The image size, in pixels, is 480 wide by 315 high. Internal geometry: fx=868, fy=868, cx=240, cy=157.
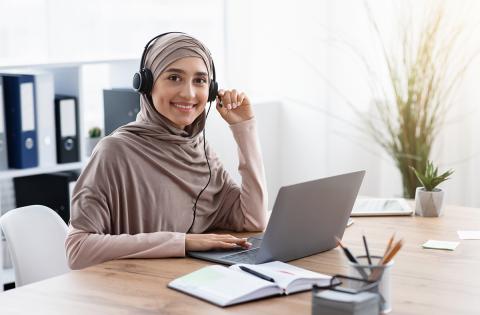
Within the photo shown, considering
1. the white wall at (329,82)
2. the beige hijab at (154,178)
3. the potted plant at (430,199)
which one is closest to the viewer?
the beige hijab at (154,178)

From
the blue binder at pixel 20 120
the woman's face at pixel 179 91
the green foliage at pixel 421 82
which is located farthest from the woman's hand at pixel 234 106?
the green foliage at pixel 421 82

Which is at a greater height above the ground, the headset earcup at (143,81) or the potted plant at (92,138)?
the headset earcup at (143,81)

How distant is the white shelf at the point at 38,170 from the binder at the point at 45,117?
3 cm

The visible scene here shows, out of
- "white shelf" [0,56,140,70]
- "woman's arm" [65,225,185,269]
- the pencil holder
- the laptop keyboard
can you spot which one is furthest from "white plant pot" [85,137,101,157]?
the pencil holder

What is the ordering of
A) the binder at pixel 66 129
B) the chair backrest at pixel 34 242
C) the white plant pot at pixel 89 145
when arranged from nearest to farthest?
the chair backrest at pixel 34 242, the binder at pixel 66 129, the white plant pot at pixel 89 145

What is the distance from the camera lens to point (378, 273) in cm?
173

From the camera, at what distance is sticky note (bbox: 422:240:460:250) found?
230 cm

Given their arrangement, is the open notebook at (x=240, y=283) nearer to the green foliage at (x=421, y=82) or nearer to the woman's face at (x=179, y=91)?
the woman's face at (x=179, y=91)

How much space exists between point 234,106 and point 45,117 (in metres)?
1.15

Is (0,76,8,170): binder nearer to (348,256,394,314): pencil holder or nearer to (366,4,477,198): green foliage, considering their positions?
(366,4,477,198): green foliage

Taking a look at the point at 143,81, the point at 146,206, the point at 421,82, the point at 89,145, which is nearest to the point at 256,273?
the point at 146,206

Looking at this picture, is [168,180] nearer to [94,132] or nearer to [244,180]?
[244,180]

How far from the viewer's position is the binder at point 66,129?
3504mm

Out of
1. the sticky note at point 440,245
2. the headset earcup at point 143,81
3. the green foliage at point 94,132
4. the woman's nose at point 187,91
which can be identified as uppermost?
the headset earcup at point 143,81
